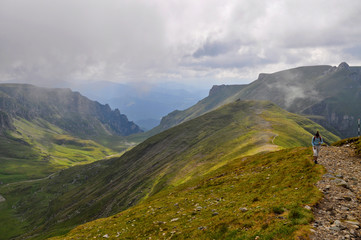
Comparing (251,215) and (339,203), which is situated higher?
(339,203)

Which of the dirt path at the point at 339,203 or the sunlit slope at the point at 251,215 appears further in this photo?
the sunlit slope at the point at 251,215

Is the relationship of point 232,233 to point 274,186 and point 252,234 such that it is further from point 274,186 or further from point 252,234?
point 274,186

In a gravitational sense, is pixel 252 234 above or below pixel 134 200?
above

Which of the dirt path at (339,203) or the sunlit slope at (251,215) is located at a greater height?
the dirt path at (339,203)

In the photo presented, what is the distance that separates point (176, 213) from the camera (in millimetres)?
31906

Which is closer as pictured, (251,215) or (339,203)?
(339,203)

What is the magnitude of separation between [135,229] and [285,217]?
19.7m

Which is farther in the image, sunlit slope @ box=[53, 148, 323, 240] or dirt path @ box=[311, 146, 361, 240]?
sunlit slope @ box=[53, 148, 323, 240]

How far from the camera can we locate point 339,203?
64.9 feet

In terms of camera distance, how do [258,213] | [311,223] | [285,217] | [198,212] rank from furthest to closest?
[198,212], [258,213], [285,217], [311,223]

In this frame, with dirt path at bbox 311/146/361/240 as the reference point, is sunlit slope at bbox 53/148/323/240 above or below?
below

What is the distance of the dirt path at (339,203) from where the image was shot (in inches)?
614

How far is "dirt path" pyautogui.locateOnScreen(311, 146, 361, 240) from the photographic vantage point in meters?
15.6

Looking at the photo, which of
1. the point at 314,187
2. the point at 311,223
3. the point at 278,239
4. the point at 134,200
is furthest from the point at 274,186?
the point at 134,200
